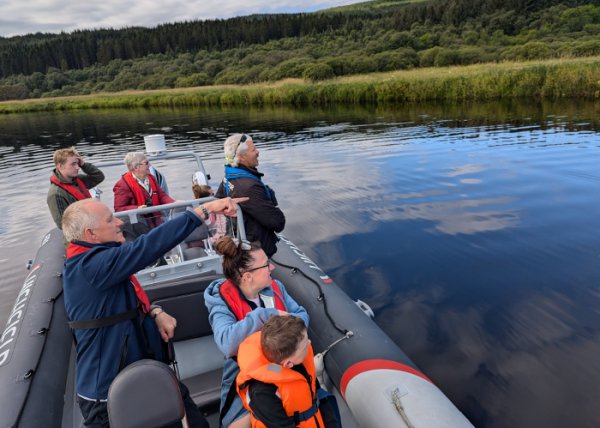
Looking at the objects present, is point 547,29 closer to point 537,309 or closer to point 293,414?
point 537,309

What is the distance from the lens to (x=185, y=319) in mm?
3062

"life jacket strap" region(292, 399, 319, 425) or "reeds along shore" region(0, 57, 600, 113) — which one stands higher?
"reeds along shore" region(0, 57, 600, 113)

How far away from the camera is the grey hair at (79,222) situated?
1.93 m

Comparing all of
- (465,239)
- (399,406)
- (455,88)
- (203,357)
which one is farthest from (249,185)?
(455,88)

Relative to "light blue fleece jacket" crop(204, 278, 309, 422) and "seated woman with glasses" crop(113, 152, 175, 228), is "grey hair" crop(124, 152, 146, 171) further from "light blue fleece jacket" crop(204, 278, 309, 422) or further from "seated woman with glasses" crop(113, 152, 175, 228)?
"light blue fleece jacket" crop(204, 278, 309, 422)

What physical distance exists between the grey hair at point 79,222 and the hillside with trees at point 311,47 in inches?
1280

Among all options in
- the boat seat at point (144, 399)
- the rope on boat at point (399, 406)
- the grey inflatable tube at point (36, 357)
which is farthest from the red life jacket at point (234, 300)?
the grey inflatable tube at point (36, 357)

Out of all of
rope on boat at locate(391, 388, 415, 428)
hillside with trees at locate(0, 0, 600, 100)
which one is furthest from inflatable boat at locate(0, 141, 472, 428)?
hillside with trees at locate(0, 0, 600, 100)

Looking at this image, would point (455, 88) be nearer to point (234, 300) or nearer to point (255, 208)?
point (255, 208)

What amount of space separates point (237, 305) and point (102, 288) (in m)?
0.75

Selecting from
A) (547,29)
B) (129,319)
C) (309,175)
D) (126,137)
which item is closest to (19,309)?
(129,319)

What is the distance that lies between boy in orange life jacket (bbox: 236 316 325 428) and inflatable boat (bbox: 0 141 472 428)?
0.49 m

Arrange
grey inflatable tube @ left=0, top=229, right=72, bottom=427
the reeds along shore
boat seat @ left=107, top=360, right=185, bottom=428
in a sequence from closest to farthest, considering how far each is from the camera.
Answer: boat seat @ left=107, top=360, right=185, bottom=428 → grey inflatable tube @ left=0, top=229, right=72, bottom=427 → the reeds along shore

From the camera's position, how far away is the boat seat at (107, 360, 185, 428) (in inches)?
68.5
